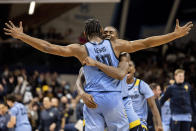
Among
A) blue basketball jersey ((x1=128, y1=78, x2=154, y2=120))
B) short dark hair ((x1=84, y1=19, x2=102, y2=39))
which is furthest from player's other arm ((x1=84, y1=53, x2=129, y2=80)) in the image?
blue basketball jersey ((x1=128, y1=78, x2=154, y2=120))

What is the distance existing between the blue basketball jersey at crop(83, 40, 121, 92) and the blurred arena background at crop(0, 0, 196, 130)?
11956 millimetres

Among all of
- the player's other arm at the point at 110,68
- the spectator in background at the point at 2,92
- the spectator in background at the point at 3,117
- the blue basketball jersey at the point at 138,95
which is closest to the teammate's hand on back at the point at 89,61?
the player's other arm at the point at 110,68

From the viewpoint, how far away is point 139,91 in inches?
286

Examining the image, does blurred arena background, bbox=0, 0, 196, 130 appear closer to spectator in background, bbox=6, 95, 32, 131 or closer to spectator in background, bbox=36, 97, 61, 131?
spectator in background, bbox=36, 97, 61, 131

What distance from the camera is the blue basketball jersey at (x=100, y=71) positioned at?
5066 millimetres

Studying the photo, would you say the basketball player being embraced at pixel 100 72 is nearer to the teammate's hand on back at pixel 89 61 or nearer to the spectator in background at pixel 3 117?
the teammate's hand on back at pixel 89 61

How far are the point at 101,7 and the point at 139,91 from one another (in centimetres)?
1588

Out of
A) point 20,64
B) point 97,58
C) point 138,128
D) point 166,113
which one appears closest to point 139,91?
point 138,128

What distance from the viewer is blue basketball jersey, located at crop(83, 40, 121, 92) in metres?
5.07

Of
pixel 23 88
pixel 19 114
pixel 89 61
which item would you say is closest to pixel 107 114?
pixel 89 61

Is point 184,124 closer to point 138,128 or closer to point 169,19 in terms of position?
point 138,128

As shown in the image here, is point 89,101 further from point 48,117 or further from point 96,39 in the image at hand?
point 48,117

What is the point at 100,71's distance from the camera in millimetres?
5102

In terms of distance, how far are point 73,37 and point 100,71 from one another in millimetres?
16932
